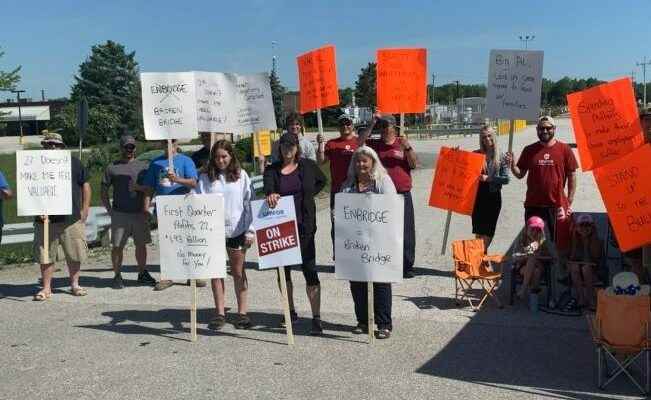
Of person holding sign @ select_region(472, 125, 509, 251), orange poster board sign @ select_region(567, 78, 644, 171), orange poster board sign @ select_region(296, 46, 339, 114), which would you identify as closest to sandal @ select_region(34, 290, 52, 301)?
orange poster board sign @ select_region(296, 46, 339, 114)

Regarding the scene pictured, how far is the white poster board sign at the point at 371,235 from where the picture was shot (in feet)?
18.7

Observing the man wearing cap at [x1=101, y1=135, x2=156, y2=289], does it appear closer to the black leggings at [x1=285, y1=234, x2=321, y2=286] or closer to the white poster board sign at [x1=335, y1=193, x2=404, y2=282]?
the black leggings at [x1=285, y1=234, x2=321, y2=286]

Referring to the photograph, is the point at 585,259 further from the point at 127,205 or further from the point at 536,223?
the point at 127,205

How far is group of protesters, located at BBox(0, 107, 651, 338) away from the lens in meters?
6.09

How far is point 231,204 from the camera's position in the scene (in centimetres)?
629

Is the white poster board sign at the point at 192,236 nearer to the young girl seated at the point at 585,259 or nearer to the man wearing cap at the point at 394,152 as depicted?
the man wearing cap at the point at 394,152

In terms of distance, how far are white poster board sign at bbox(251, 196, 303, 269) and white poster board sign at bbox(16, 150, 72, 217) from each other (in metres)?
2.96

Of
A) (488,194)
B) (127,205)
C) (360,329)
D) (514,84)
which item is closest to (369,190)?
(360,329)

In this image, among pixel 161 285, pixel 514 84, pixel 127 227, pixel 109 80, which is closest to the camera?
pixel 514 84

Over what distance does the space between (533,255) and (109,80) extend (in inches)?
3073

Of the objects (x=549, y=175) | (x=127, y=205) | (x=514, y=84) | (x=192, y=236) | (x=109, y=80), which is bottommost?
(x=192, y=236)

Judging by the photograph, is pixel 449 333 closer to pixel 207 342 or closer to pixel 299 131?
pixel 207 342

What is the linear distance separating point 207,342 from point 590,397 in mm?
3246

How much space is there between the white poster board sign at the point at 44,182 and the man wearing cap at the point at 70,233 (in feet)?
0.41
